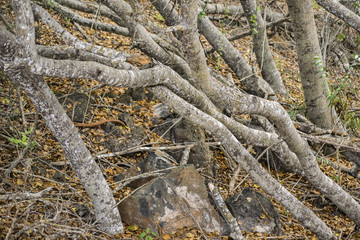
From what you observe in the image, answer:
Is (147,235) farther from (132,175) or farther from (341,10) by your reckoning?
(341,10)

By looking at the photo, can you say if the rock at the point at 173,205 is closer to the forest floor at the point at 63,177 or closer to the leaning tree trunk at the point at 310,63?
the forest floor at the point at 63,177

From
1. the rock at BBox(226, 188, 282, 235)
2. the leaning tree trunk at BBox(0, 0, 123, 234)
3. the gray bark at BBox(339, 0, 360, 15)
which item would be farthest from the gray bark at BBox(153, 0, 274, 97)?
the leaning tree trunk at BBox(0, 0, 123, 234)

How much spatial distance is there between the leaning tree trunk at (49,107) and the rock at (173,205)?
30cm

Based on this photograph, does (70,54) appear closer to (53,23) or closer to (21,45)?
(53,23)

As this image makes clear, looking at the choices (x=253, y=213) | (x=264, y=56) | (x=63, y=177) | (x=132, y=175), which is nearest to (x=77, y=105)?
(x=63, y=177)

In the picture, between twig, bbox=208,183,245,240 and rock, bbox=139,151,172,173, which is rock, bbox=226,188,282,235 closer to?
twig, bbox=208,183,245,240

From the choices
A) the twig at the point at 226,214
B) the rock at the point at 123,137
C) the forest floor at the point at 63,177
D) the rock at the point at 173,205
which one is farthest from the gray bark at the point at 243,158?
the rock at the point at 123,137

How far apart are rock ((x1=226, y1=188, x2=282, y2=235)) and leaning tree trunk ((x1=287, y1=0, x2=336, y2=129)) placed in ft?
7.96

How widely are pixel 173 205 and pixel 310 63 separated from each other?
3733 mm

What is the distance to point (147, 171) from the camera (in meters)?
4.47

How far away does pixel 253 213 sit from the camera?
4578 mm

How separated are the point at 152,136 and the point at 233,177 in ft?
4.31

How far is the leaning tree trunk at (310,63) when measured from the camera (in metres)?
6.05

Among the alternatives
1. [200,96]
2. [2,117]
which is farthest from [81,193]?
[200,96]
